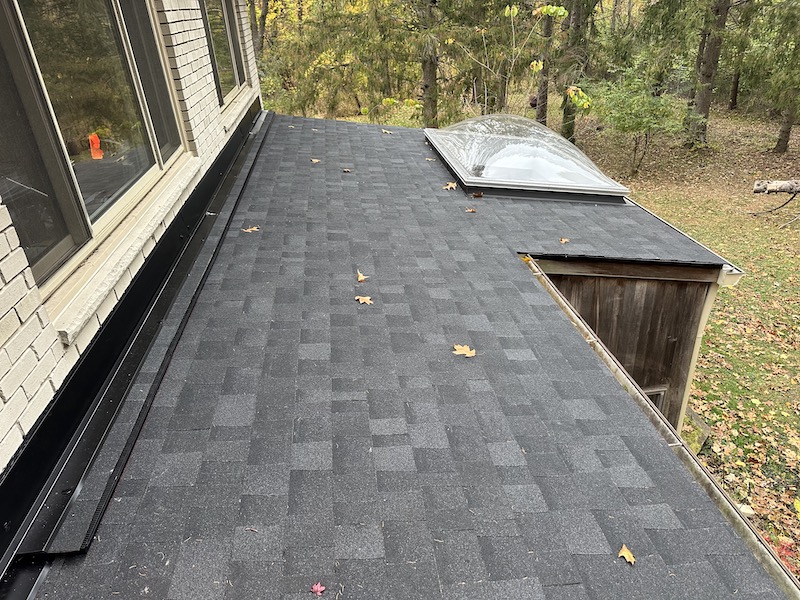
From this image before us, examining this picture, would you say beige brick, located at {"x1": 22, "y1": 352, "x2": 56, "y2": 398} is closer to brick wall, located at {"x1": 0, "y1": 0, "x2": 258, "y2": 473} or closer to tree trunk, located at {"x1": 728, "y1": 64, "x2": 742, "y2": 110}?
brick wall, located at {"x1": 0, "y1": 0, "x2": 258, "y2": 473}

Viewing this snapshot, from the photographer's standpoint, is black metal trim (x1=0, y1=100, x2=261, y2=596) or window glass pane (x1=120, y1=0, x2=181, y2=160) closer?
black metal trim (x1=0, y1=100, x2=261, y2=596)

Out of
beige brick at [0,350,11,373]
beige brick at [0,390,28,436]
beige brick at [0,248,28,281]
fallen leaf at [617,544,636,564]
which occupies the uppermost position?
beige brick at [0,248,28,281]

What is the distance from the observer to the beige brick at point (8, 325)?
1.66m

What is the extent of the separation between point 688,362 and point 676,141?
16168 millimetres

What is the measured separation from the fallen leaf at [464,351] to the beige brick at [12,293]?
6.68 ft

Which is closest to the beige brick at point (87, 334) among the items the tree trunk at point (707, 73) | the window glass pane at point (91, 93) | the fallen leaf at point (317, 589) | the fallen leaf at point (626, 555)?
the window glass pane at point (91, 93)

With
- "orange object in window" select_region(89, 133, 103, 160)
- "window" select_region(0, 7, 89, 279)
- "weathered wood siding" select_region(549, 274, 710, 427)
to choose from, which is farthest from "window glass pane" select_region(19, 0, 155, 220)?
"weathered wood siding" select_region(549, 274, 710, 427)

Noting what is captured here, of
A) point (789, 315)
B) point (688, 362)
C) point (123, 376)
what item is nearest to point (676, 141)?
point (789, 315)

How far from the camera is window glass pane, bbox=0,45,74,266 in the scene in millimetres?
1969

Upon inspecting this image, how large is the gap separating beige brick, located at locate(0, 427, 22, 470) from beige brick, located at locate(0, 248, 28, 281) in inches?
21.2

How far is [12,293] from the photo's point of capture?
5.66 feet

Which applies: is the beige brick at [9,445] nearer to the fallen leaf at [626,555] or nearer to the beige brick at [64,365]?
the beige brick at [64,365]

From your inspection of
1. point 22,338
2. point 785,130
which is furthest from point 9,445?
point 785,130

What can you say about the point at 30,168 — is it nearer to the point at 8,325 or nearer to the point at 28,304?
the point at 28,304
